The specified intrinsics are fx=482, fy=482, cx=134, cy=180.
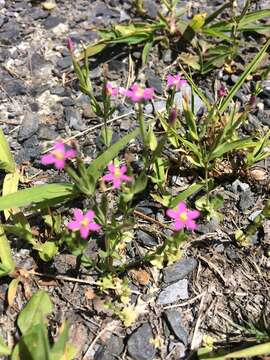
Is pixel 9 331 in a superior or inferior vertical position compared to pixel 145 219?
inferior

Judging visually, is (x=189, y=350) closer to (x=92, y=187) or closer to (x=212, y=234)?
(x=212, y=234)

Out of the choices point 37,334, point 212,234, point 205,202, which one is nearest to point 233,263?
point 212,234

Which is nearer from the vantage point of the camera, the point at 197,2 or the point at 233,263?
the point at 233,263

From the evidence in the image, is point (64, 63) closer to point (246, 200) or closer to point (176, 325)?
point (246, 200)

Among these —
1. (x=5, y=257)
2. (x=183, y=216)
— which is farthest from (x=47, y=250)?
(x=183, y=216)

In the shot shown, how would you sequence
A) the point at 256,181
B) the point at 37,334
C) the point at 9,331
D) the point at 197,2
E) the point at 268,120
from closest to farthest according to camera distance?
1. the point at 37,334
2. the point at 9,331
3. the point at 256,181
4. the point at 268,120
5. the point at 197,2

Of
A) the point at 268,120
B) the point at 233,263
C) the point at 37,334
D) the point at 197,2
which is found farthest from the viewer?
the point at 197,2

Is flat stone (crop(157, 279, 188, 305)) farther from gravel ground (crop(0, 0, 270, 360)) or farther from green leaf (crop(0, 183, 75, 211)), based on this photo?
green leaf (crop(0, 183, 75, 211))
